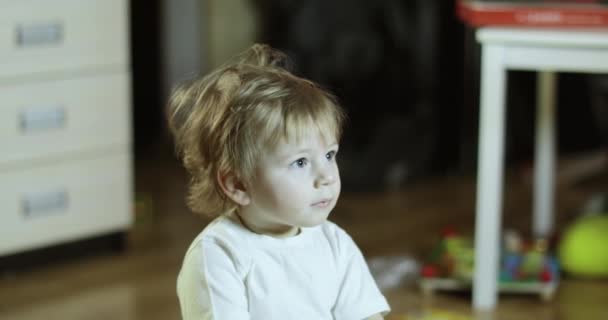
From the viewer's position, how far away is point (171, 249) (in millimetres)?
2436

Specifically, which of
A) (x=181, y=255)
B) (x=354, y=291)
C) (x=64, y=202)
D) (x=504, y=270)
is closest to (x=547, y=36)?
(x=504, y=270)

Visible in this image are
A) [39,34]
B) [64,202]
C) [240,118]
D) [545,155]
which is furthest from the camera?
[545,155]

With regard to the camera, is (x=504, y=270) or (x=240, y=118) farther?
(x=504, y=270)

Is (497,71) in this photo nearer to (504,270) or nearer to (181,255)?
(504,270)

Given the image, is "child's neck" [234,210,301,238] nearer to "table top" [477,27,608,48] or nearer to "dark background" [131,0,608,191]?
"table top" [477,27,608,48]

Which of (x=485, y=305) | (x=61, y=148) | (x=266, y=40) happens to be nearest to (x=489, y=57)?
(x=485, y=305)

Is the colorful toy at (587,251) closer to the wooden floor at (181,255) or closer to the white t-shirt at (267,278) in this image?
the wooden floor at (181,255)

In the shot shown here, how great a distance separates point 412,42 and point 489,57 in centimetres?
92

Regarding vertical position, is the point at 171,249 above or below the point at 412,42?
below

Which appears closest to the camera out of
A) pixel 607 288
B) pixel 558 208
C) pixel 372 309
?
pixel 372 309

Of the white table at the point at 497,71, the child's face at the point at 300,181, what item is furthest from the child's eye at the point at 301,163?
the white table at the point at 497,71

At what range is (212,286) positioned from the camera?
132 centimetres

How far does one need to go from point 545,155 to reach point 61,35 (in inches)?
40.3

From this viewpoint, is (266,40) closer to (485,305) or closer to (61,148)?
(61,148)
